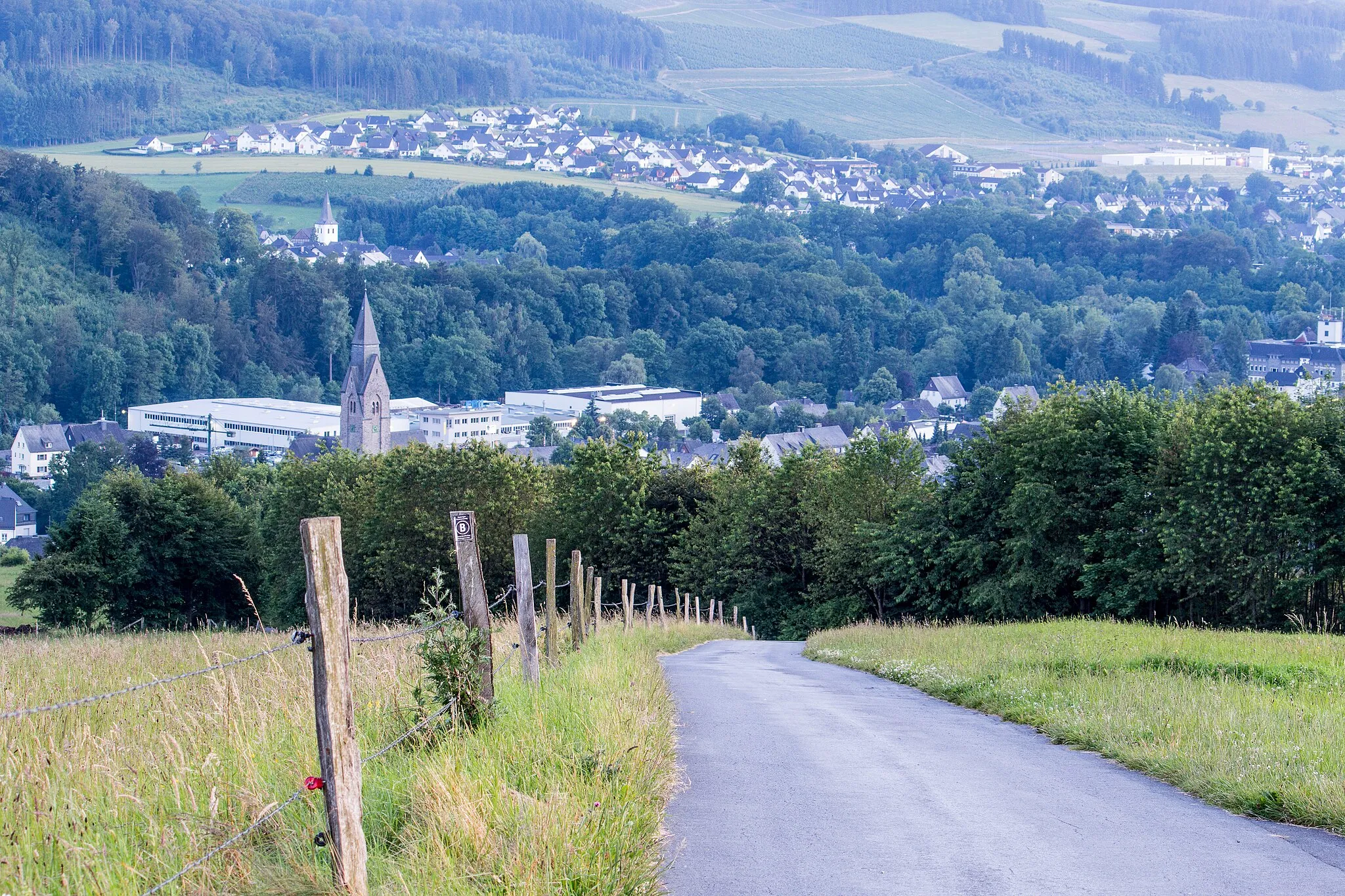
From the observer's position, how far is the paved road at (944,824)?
275 inches

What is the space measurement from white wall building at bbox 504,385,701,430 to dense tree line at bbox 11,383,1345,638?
86.5 meters

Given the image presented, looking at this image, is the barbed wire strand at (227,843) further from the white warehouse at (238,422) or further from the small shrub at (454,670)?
the white warehouse at (238,422)

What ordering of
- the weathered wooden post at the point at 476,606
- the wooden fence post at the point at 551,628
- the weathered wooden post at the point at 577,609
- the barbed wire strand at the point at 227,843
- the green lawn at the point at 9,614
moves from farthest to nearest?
the green lawn at the point at 9,614, the weathered wooden post at the point at 577,609, the wooden fence post at the point at 551,628, the weathered wooden post at the point at 476,606, the barbed wire strand at the point at 227,843

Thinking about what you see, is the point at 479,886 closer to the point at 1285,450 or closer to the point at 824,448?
the point at 1285,450

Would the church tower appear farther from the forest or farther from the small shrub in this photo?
the small shrub

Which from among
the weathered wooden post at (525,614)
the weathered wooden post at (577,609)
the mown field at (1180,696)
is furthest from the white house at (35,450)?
the weathered wooden post at (525,614)

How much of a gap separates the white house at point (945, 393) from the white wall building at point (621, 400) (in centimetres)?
2565

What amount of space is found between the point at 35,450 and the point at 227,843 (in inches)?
5328

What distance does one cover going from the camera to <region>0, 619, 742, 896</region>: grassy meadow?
5.87 m

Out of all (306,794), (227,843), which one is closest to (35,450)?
(306,794)

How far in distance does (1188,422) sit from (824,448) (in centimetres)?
2014

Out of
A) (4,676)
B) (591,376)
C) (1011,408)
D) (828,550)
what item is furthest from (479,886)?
(591,376)

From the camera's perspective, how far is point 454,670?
842cm

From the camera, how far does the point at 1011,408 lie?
3750 centimetres
